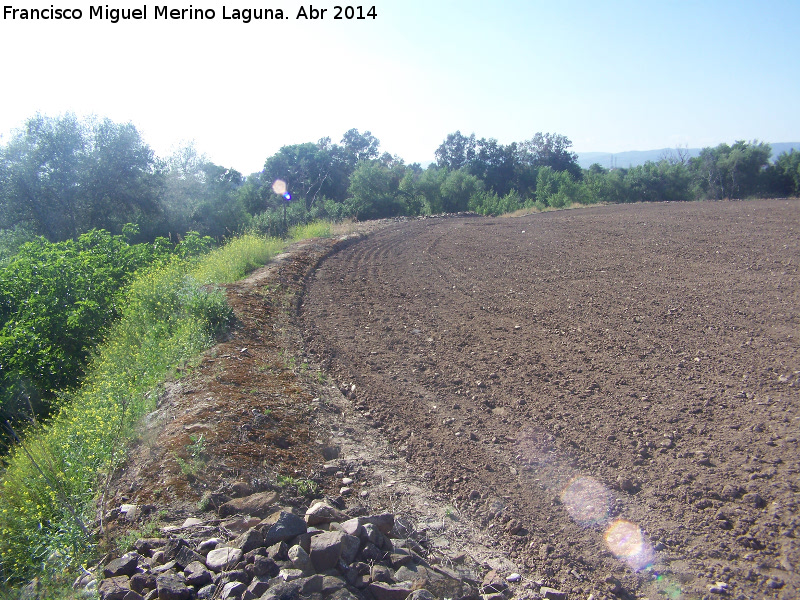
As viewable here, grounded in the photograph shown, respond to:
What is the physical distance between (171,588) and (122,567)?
0.45 meters

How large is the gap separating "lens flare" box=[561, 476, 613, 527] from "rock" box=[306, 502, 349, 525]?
1638mm

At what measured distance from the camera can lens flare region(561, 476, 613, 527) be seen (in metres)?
3.62

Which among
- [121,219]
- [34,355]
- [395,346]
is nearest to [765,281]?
[395,346]

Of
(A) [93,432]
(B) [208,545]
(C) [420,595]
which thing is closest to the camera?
(C) [420,595]

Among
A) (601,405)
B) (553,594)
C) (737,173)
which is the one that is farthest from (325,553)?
(737,173)

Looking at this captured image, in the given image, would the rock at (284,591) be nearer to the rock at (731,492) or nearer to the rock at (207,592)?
the rock at (207,592)

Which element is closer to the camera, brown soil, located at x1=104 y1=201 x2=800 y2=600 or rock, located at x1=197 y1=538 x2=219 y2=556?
rock, located at x1=197 y1=538 x2=219 y2=556

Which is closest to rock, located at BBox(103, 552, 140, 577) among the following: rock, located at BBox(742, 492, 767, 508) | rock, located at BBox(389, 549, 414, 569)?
rock, located at BBox(389, 549, 414, 569)

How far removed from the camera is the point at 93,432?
4840mm

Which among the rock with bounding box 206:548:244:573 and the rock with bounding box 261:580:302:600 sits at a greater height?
the rock with bounding box 261:580:302:600

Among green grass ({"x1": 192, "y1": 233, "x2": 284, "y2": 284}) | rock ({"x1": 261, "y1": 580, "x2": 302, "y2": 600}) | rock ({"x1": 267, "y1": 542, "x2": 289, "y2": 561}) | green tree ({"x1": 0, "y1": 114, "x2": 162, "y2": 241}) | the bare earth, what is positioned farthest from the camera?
green tree ({"x1": 0, "y1": 114, "x2": 162, "y2": 241})

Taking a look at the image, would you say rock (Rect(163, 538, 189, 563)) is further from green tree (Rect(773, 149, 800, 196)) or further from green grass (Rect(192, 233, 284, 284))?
green tree (Rect(773, 149, 800, 196))

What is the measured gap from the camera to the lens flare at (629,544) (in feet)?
10.6

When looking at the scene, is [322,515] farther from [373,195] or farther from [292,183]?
[292,183]
